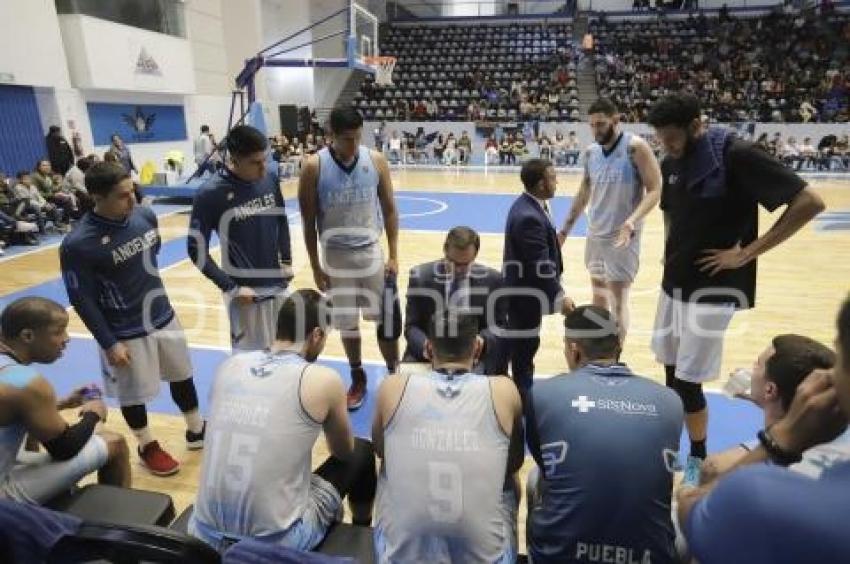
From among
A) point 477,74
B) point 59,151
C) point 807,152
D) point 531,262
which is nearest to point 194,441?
point 531,262

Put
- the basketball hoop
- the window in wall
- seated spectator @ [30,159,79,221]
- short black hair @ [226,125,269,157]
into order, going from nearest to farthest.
Result: short black hair @ [226,125,269,157], seated spectator @ [30,159,79,221], the window in wall, the basketball hoop

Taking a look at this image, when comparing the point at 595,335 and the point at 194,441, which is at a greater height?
the point at 595,335

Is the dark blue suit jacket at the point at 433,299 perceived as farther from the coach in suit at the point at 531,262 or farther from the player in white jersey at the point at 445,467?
the player in white jersey at the point at 445,467

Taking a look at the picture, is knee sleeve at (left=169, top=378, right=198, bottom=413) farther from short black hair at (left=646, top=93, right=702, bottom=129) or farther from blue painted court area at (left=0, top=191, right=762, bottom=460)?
short black hair at (left=646, top=93, right=702, bottom=129)

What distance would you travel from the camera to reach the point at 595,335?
89.5 inches

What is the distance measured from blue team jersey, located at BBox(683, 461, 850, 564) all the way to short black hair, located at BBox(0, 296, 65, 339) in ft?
8.45

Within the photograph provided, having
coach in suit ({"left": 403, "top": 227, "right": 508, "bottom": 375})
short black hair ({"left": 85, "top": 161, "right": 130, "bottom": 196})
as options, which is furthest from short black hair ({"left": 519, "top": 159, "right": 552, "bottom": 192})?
short black hair ({"left": 85, "top": 161, "right": 130, "bottom": 196})

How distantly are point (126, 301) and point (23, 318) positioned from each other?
843 millimetres

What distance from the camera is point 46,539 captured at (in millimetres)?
1609

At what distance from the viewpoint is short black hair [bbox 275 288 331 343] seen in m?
2.37

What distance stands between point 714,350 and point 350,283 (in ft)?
7.62

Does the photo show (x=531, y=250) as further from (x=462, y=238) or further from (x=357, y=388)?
(x=357, y=388)

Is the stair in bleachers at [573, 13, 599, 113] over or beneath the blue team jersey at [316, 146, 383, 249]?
over

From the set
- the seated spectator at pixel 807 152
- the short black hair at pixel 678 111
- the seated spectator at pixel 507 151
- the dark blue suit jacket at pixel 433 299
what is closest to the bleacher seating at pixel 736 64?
the seated spectator at pixel 807 152
